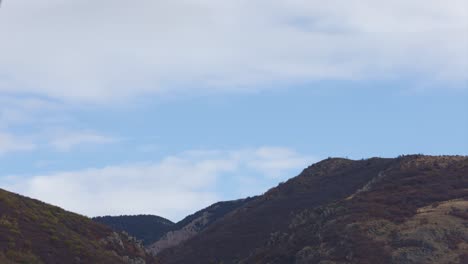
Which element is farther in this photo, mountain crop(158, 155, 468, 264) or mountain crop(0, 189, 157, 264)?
mountain crop(158, 155, 468, 264)

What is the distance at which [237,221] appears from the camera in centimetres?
16250

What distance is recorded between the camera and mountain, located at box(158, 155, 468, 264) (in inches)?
3393

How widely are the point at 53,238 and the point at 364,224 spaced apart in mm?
42460

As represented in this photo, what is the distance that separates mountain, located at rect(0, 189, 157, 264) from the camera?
73500 millimetres

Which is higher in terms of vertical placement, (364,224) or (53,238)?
(364,224)

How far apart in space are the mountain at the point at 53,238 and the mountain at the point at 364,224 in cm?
2218

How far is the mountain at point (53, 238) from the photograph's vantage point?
7350 cm

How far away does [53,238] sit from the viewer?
79.7 metres

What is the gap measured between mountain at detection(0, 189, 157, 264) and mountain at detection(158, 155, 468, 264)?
2218 cm

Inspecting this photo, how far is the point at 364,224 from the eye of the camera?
313ft

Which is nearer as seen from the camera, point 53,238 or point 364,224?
point 53,238

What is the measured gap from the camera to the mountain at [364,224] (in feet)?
283

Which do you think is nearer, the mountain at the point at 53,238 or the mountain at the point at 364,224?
the mountain at the point at 53,238

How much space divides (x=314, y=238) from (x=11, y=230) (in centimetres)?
4194
